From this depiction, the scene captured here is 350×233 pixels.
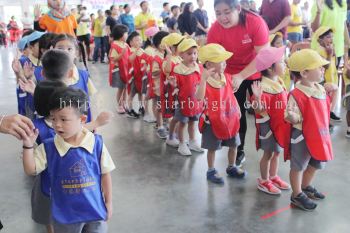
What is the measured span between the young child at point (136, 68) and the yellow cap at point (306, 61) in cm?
235

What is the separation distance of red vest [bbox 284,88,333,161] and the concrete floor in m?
0.40

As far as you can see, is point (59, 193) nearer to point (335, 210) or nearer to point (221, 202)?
point (221, 202)

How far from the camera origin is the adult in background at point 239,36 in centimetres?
263

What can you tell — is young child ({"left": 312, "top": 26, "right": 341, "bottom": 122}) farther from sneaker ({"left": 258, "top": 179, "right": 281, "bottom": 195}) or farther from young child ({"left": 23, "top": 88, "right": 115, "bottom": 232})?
young child ({"left": 23, "top": 88, "right": 115, "bottom": 232})

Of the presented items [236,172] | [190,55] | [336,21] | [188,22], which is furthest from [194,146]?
[188,22]

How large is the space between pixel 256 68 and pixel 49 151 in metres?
1.61

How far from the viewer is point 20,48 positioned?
11.2ft

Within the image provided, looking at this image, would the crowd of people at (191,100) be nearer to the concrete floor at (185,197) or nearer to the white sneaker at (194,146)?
the white sneaker at (194,146)

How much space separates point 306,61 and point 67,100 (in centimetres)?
147

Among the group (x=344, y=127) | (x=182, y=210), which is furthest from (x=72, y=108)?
(x=344, y=127)

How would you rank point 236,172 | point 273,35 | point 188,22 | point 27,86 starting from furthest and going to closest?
point 188,22, point 273,35, point 236,172, point 27,86

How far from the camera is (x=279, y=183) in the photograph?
8.87 ft

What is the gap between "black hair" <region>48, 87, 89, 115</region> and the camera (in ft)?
4.70

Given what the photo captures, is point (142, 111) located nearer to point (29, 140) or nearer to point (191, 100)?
point (191, 100)
